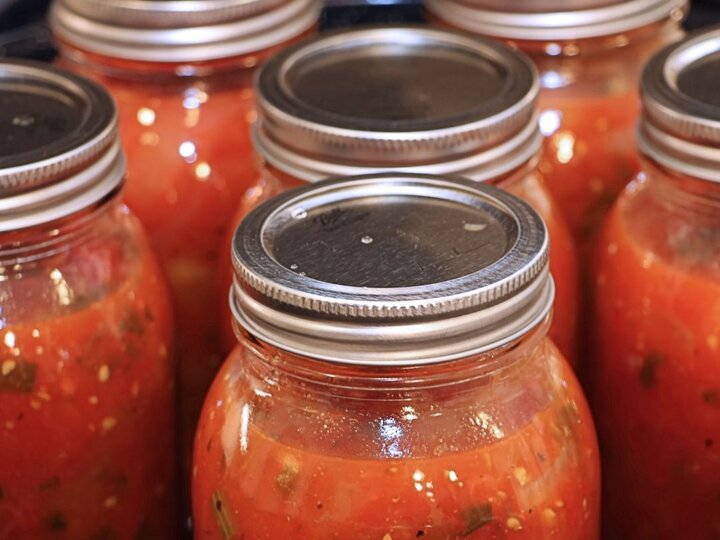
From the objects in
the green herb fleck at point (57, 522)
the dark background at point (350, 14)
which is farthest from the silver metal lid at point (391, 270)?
the dark background at point (350, 14)

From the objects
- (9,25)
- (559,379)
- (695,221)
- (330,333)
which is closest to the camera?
(330,333)

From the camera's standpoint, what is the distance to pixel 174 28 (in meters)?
1.02

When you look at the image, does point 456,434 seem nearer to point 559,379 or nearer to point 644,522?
point 559,379

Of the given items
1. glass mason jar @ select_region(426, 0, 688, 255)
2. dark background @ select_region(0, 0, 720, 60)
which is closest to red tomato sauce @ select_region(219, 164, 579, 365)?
glass mason jar @ select_region(426, 0, 688, 255)

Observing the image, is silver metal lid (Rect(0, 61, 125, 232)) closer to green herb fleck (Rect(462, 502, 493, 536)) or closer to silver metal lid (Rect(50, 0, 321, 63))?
silver metal lid (Rect(50, 0, 321, 63))

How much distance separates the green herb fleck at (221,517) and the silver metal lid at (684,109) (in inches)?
16.3

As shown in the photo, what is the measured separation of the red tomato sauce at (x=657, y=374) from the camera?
2.73 ft

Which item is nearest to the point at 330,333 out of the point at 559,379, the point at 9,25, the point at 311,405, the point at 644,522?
the point at 311,405

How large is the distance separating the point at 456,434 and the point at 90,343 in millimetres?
302

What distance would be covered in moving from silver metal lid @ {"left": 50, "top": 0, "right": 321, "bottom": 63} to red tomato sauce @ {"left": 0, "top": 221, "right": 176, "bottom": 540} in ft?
0.72

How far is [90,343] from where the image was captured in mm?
824

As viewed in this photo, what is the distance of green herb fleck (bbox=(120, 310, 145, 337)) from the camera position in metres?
0.85

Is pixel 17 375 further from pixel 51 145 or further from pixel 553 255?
pixel 553 255

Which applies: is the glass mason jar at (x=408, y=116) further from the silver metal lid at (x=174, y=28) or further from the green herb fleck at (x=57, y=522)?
the green herb fleck at (x=57, y=522)
